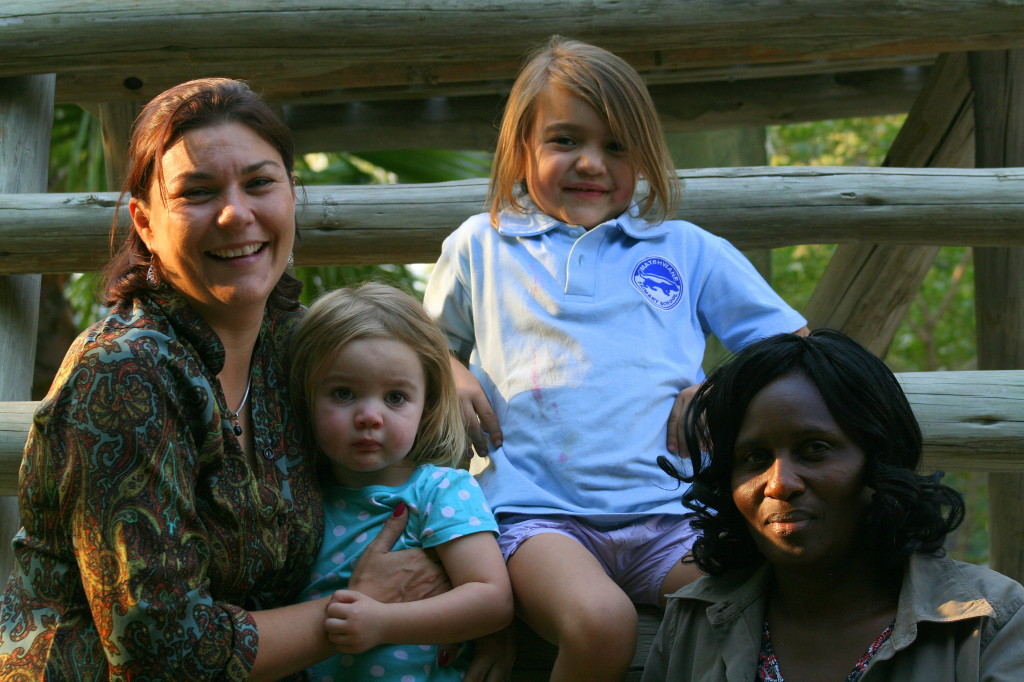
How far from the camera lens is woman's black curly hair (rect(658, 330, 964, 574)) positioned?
192 centimetres

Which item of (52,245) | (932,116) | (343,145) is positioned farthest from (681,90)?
(52,245)

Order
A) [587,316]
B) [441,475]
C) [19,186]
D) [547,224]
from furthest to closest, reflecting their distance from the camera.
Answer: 1. [19,186]
2. [547,224]
3. [587,316]
4. [441,475]

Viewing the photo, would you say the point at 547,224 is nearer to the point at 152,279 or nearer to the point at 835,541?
the point at 152,279

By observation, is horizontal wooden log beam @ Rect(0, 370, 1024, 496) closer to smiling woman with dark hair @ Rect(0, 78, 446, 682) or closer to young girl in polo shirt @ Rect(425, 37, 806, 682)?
young girl in polo shirt @ Rect(425, 37, 806, 682)

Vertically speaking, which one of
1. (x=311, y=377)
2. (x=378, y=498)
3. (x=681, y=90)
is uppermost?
(x=681, y=90)

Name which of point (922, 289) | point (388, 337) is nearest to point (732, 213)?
point (388, 337)

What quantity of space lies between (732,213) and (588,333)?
0.87 meters

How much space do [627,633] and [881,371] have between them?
0.72 metres

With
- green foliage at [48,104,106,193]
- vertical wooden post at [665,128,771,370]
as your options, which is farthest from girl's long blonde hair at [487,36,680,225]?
green foliage at [48,104,106,193]

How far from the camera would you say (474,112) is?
17.1 ft

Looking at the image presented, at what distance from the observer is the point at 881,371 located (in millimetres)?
2016

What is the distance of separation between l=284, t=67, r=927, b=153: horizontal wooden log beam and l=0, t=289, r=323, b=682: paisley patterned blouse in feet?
10.3

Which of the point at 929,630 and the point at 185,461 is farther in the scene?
the point at 185,461

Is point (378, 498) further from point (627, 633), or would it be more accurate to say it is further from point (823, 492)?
point (823, 492)
